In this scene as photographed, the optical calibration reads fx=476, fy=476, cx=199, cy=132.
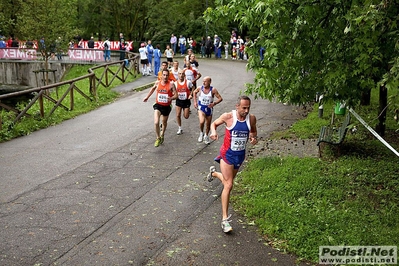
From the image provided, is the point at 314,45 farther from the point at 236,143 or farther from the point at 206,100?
the point at 206,100

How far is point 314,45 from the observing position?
7.61 meters

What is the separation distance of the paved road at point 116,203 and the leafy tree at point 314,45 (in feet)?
7.96

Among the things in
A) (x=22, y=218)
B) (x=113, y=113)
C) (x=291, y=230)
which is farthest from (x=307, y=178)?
(x=113, y=113)

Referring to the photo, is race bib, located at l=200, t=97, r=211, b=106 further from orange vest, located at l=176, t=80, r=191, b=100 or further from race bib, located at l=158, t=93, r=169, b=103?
orange vest, located at l=176, t=80, r=191, b=100

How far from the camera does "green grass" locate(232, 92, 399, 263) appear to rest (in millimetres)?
6531

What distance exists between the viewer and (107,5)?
47.1 meters

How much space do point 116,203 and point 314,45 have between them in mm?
4187

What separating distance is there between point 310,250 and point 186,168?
422cm

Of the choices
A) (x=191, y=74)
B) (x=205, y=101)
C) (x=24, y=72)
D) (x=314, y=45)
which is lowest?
(x=24, y=72)

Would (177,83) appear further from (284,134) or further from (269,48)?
(269,48)

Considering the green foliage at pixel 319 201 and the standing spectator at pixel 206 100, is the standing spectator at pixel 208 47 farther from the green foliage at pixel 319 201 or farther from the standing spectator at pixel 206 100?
the green foliage at pixel 319 201

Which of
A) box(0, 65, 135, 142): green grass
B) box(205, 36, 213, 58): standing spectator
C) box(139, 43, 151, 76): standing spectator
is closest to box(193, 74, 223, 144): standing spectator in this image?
box(0, 65, 135, 142): green grass

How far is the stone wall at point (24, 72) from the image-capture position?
35844 mm

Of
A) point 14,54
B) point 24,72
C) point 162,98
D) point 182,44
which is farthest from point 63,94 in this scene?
point 182,44
